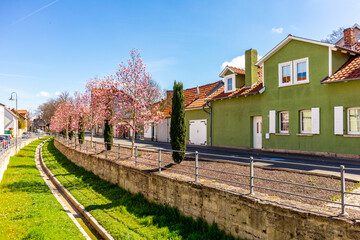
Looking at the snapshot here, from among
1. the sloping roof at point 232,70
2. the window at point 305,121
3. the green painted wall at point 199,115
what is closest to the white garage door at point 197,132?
the green painted wall at point 199,115

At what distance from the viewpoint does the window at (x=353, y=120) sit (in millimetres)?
12836

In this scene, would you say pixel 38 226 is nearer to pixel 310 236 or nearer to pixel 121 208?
pixel 121 208

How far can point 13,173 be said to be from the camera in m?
15.1

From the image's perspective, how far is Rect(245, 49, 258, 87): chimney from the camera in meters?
19.2

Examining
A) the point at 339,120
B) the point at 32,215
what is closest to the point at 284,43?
the point at 339,120

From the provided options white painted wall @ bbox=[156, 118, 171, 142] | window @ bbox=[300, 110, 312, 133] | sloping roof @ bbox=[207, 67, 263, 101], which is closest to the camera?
window @ bbox=[300, 110, 312, 133]

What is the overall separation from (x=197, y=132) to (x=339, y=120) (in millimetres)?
12590

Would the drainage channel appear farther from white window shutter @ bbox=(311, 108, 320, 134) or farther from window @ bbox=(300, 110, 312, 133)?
window @ bbox=(300, 110, 312, 133)

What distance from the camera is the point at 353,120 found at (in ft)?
42.7

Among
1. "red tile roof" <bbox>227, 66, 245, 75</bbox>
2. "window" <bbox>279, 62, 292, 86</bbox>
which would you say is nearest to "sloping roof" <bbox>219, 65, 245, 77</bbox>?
"red tile roof" <bbox>227, 66, 245, 75</bbox>

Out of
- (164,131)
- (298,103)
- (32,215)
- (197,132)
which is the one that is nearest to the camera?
(32,215)

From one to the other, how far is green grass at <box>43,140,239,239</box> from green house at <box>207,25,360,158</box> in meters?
10.6

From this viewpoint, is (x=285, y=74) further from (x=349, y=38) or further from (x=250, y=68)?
(x=349, y=38)

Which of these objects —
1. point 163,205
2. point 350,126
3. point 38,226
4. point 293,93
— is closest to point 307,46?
point 293,93
